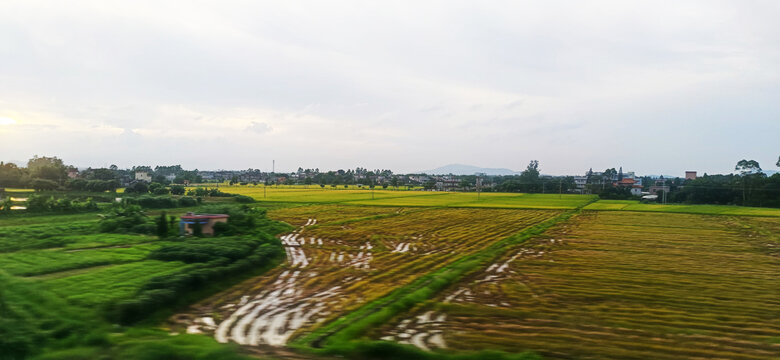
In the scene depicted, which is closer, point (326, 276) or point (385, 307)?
point (385, 307)

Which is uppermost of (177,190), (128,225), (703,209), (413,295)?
(177,190)

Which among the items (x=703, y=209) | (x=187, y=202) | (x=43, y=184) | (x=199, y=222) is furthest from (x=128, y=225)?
(x=703, y=209)

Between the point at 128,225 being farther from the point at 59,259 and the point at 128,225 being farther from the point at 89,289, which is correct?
the point at 89,289

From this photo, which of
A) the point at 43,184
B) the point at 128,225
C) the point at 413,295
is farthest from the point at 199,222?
the point at 43,184

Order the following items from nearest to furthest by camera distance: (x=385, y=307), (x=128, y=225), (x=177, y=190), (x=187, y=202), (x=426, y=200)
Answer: (x=385, y=307) < (x=128, y=225) < (x=187, y=202) < (x=177, y=190) < (x=426, y=200)

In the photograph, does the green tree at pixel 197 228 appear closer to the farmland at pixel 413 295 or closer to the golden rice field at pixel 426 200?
the farmland at pixel 413 295

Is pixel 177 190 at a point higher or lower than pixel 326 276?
higher

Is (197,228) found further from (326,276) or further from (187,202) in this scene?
(187,202)

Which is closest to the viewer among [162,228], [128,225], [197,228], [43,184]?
[162,228]
